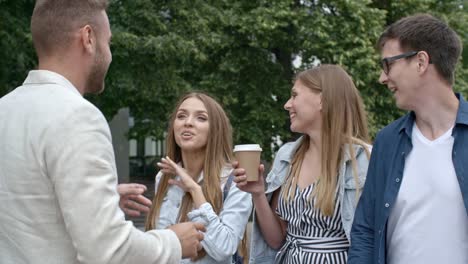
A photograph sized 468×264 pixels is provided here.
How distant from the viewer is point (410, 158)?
2941mm

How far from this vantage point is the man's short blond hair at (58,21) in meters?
2.28

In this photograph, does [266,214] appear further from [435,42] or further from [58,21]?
[58,21]

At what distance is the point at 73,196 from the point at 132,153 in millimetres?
35498

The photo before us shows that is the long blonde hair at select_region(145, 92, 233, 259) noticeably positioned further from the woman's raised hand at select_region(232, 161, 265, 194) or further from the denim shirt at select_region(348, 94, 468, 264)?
the denim shirt at select_region(348, 94, 468, 264)

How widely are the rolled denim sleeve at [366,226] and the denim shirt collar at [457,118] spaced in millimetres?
172

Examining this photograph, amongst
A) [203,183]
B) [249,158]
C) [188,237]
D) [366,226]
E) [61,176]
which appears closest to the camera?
[61,176]

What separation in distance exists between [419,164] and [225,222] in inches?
48.6

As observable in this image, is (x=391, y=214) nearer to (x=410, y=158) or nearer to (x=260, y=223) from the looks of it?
(x=410, y=158)

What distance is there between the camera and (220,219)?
3744mm

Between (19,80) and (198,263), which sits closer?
(198,263)

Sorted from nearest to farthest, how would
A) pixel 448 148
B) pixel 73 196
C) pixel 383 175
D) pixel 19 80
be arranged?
pixel 73 196
pixel 448 148
pixel 383 175
pixel 19 80

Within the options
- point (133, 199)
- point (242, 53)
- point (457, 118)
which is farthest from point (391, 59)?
point (242, 53)

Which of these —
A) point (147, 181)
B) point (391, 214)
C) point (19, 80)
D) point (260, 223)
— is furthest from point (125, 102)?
point (147, 181)

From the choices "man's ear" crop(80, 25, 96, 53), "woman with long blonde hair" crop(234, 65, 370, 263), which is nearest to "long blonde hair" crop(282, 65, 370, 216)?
"woman with long blonde hair" crop(234, 65, 370, 263)
